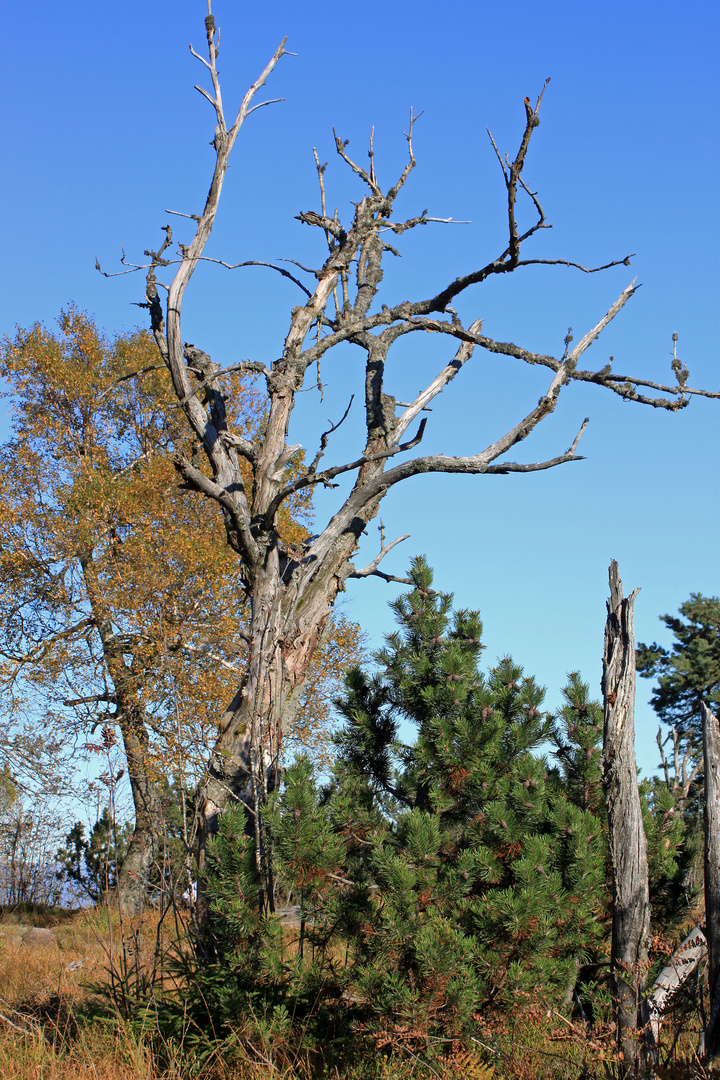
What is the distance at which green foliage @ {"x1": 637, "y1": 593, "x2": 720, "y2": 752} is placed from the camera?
21.0 meters

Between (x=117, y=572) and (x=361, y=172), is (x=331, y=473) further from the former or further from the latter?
(x=117, y=572)

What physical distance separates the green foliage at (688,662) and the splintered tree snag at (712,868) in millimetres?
17332

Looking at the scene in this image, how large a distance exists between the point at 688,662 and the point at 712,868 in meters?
18.5

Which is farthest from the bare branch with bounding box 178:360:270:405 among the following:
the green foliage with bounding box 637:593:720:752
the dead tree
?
the green foliage with bounding box 637:593:720:752

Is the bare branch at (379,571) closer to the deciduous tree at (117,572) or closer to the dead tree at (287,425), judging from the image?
the dead tree at (287,425)

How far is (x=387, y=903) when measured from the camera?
487 cm

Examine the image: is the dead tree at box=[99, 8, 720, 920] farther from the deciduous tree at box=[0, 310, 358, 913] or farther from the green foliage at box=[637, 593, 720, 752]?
the green foliage at box=[637, 593, 720, 752]

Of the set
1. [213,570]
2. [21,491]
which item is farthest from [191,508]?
[21,491]

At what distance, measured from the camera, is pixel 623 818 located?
4.74m

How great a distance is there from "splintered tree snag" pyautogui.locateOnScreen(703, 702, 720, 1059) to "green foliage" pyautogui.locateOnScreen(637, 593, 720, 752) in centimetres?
1733

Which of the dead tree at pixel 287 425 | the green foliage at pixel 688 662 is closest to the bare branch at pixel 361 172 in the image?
the dead tree at pixel 287 425

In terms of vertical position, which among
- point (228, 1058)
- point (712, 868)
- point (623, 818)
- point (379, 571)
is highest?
point (379, 571)

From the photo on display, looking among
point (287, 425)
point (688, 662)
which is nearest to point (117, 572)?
point (287, 425)

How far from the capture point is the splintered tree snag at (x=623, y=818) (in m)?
4.48
